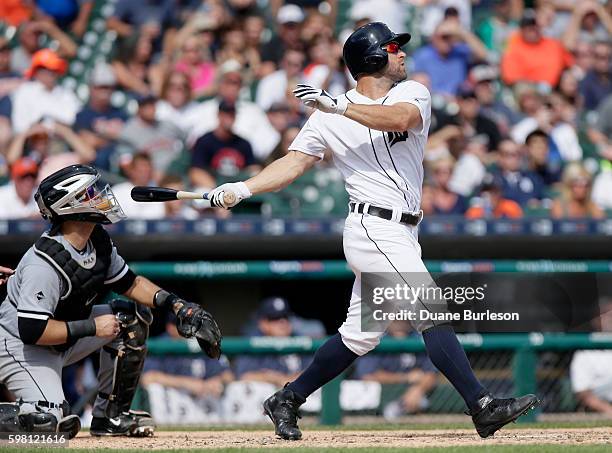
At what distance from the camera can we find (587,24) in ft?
39.7

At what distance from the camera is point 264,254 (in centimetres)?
791

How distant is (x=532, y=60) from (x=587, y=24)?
1.03m

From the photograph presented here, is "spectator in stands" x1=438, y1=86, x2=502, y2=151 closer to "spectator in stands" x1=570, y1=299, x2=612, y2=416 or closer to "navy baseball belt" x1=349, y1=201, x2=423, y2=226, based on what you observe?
"spectator in stands" x1=570, y1=299, x2=612, y2=416

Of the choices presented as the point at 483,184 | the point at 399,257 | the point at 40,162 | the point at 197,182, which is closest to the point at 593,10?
the point at 483,184

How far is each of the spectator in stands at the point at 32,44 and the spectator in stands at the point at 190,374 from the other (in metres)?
4.32

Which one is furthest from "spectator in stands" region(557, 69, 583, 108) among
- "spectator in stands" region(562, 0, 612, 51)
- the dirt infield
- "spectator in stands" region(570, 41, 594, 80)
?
the dirt infield

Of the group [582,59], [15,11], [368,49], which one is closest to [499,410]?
[368,49]

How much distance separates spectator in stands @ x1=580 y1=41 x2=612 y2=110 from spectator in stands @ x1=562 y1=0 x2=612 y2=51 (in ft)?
0.94

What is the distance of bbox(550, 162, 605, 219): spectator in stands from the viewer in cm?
A: 894

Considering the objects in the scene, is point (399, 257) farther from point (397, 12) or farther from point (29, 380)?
point (397, 12)

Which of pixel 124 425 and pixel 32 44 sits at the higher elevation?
pixel 32 44

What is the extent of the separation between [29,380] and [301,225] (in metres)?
2.88

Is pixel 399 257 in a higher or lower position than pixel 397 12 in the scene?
lower

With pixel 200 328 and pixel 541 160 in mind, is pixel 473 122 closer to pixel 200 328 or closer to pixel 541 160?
pixel 541 160
